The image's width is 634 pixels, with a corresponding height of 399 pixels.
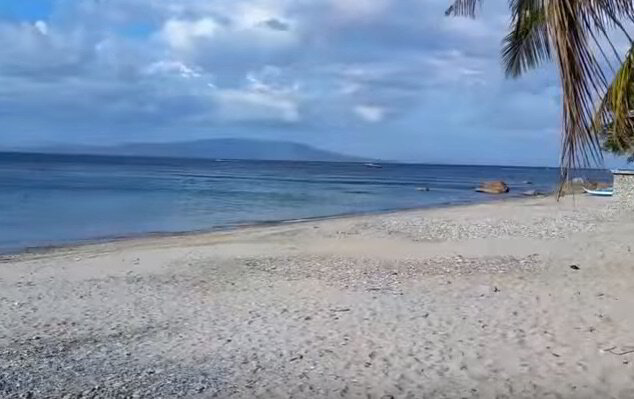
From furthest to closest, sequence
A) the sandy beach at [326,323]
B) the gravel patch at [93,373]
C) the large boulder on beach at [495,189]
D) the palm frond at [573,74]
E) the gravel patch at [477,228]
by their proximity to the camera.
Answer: the large boulder on beach at [495,189] < the gravel patch at [477,228] < the sandy beach at [326,323] < the gravel patch at [93,373] < the palm frond at [573,74]

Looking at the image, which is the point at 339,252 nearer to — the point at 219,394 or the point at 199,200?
the point at 219,394

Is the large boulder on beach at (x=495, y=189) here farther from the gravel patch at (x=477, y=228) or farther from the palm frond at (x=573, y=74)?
the palm frond at (x=573, y=74)

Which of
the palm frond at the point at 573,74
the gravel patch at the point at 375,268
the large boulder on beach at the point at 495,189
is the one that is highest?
the palm frond at the point at 573,74

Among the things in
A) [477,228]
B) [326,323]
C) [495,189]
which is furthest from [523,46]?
[495,189]

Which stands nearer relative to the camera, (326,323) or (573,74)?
(573,74)

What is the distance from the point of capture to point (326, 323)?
711 centimetres

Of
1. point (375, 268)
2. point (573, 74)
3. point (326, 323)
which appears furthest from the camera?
point (375, 268)

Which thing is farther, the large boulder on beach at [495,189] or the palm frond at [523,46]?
the large boulder on beach at [495,189]

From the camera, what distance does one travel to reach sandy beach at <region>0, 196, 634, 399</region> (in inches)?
206

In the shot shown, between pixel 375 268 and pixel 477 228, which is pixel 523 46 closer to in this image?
pixel 375 268

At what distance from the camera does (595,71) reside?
2.33 metres

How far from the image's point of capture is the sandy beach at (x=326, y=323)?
5.23 meters

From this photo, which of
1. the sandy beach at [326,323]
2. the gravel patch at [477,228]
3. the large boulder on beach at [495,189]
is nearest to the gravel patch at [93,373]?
the sandy beach at [326,323]

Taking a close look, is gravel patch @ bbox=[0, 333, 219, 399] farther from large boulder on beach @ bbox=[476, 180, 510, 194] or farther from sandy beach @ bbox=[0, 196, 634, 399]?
large boulder on beach @ bbox=[476, 180, 510, 194]
